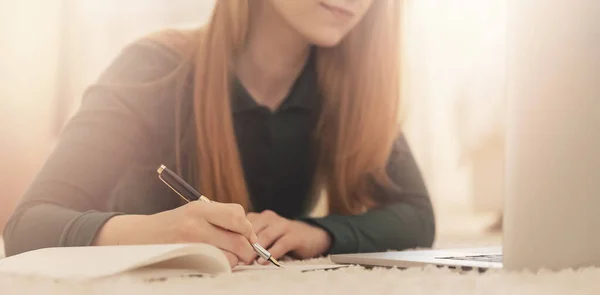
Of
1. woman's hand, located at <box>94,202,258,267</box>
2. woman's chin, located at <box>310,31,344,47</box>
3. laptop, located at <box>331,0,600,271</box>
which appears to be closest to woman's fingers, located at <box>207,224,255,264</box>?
woman's hand, located at <box>94,202,258,267</box>

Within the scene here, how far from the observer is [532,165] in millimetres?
417

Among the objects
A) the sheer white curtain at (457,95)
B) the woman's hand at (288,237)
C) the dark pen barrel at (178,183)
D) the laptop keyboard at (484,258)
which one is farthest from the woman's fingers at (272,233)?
the sheer white curtain at (457,95)

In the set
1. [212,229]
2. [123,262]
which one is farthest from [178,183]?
[123,262]

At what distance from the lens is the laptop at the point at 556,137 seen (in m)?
0.40

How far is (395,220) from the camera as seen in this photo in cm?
85

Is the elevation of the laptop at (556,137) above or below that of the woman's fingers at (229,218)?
above

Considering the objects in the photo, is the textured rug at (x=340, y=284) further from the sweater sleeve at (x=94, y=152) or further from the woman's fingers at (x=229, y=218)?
the sweater sleeve at (x=94, y=152)

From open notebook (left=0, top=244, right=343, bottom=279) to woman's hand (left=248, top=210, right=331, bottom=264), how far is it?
0.88 feet

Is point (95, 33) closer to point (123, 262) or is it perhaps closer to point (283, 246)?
point (283, 246)

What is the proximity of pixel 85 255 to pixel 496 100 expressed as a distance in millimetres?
817

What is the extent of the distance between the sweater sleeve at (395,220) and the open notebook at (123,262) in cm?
37

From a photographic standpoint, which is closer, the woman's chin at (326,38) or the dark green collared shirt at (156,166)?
the dark green collared shirt at (156,166)

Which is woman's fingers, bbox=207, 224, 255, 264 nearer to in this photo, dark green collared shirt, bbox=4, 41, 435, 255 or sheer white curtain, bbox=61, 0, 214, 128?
dark green collared shirt, bbox=4, 41, 435, 255

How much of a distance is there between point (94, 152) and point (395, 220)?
0.39 metres
